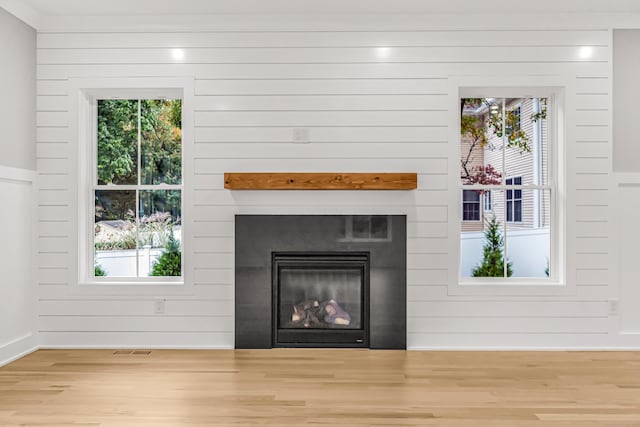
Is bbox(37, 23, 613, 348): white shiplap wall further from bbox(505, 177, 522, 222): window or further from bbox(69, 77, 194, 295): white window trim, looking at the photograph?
bbox(505, 177, 522, 222): window

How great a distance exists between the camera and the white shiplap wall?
4.16 m

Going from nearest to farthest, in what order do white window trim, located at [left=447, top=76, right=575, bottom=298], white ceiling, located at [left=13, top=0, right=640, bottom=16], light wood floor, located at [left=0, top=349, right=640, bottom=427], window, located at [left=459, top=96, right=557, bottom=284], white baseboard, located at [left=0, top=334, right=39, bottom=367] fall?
light wood floor, located at [left=0, top=349, right=640, bottom=427] < white baseboard, located at [left=0, top=334, right=39, bottom=367] < white ceiling, located at [left=13, top=0, right=640, bottom=16] < white window trim, located at [left=447, top=76, right=575, bottom=298] < window, located at [left=459, top=96, right=557, bottom=284]

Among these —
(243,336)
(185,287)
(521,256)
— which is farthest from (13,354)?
(521,256)

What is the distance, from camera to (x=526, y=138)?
4312mm

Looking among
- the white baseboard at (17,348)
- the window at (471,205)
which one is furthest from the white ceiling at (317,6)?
the white baseboard at (17,348)

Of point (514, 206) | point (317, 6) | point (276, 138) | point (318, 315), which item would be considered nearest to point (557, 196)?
point (514, 206)

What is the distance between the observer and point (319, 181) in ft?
13.2

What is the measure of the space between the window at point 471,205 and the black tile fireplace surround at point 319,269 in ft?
1.83

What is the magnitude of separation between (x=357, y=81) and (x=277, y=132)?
29.8 inches

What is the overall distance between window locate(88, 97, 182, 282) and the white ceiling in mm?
702

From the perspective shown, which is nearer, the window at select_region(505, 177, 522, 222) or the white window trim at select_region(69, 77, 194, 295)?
the white window trim at select_region(69, 77, 194, 295)

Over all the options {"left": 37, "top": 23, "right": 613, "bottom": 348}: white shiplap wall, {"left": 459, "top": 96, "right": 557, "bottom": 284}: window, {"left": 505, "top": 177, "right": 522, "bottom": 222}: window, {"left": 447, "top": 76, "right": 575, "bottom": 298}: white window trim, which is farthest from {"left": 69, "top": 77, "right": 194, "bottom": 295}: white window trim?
{"left": 505, "top": 177, "right": 522, "bottom": 222}: window

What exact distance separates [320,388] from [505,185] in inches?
89.2

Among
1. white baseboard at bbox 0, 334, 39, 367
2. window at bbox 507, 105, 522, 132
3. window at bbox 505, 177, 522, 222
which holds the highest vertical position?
window at bbox 507, 105, 522, 132
